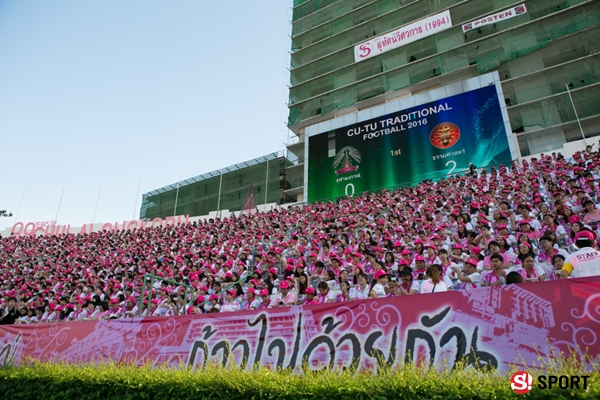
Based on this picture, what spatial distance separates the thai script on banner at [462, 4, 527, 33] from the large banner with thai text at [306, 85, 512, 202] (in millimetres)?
11489

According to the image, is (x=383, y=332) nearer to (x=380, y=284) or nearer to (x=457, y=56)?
(x=380, y=284)

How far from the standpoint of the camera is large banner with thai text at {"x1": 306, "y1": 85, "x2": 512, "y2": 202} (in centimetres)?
2193

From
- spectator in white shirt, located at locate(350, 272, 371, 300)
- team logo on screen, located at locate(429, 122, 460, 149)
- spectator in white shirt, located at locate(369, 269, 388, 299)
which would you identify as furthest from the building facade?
spectator in white shirt, located at locate(350, 272, 371, 300)

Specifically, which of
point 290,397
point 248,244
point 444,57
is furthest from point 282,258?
point 444,57

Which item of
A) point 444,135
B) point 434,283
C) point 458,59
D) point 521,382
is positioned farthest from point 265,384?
point 458,59

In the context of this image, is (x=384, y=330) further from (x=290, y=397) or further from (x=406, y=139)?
(x=406, y=139)

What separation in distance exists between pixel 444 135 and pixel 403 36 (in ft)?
51.7

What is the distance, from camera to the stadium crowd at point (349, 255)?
7.02 meters

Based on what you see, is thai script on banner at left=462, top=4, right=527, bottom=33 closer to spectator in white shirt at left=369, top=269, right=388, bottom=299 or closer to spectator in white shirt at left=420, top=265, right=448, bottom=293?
spectator in white shirt at left=369, top=269, right=388, bottom=299

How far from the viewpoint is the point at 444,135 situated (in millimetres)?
23188

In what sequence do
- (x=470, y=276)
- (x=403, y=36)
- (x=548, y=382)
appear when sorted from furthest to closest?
(x=403, y=36) → (x=470, y=276) → (x=548, y=382)

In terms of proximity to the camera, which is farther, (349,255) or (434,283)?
(349,255)

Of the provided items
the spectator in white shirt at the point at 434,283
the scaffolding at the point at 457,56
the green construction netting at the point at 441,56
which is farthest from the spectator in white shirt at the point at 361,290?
the green construction netting at the point at 441,56

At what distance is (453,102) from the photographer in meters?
23.8
